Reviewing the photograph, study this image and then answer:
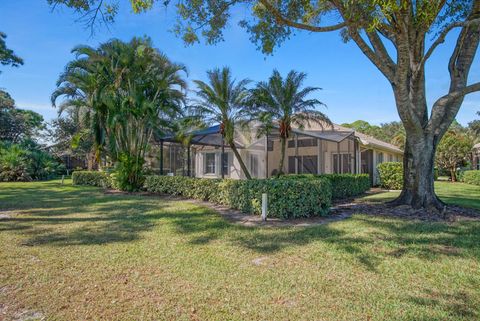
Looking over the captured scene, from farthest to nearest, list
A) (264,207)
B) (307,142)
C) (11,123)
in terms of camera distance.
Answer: (11,123) < (307,142) < (264,207)

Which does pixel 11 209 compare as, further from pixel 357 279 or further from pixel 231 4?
pixel 357 279

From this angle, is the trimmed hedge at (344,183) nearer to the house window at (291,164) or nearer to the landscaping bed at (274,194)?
the landscaping bed at (274,194)

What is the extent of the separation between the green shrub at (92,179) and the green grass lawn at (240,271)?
1106 cm

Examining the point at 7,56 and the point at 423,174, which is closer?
the point at 423,174

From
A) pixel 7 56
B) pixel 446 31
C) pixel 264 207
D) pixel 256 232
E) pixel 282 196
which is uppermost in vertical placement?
pixel 7 56

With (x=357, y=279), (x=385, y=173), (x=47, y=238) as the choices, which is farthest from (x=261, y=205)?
(x=385, y=173)

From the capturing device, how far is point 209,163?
24234 mm

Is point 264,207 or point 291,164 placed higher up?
point 291,164

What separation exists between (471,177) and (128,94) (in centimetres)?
2700

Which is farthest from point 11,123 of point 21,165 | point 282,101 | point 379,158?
point 379,158

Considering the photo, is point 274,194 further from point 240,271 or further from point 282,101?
point 282,101

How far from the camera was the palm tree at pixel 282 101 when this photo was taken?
14.8 meters

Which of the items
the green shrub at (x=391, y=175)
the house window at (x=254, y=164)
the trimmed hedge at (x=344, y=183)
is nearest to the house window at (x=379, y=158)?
the green shrub at (x=391, y=175)

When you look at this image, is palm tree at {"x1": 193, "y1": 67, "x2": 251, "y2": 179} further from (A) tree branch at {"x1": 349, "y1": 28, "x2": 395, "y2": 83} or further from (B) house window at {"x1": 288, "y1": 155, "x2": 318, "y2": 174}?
(B) house window at {"x1": 288, "y1": 155, "x2": 318, "y2": 174}
